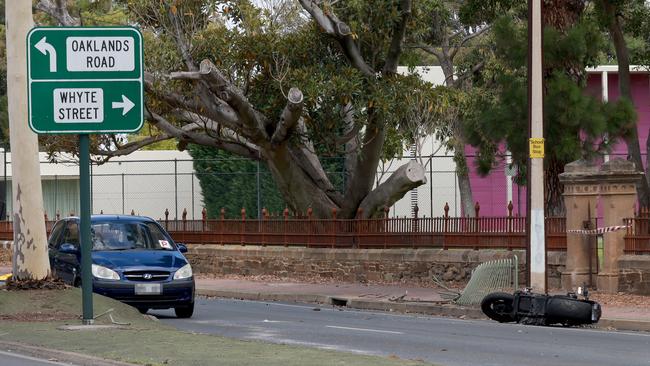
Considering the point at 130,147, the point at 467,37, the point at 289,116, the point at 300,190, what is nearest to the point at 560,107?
the point at 289,116

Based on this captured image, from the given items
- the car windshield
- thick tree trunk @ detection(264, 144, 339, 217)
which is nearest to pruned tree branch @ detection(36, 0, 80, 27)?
thick tree trunk @ detection(264, 144, 339, 217)

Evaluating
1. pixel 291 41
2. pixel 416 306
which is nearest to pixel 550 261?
pixel 416 306

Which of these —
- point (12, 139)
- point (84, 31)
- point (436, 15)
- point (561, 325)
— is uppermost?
point (436, 15)

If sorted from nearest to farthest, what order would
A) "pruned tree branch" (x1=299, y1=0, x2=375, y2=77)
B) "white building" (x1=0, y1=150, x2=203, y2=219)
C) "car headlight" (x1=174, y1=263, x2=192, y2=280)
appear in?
"car headlight" (x1=174, y1=263, x2=192, y2=280)
"pruned tree branch" (x1=299, y1=0, x2=375, y2=77)
"white building" (x1=0, y1=150, x2=203, y2=219)

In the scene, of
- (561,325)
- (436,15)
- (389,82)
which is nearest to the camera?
(561,325)

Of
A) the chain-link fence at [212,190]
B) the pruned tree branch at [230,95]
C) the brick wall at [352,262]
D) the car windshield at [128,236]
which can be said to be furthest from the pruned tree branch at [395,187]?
the chain-link fence at [212,190]

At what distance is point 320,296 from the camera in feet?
86.8

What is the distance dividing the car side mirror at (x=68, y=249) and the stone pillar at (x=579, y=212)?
9364mm

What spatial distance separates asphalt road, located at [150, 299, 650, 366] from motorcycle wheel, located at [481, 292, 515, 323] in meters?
0.24

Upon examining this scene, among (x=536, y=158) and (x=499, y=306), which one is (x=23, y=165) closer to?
(x=499, y=306)

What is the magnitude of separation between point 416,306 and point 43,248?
7.54 m

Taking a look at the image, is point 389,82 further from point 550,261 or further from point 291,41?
point 550,261

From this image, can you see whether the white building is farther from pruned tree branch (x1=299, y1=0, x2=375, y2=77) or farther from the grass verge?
the grass verge

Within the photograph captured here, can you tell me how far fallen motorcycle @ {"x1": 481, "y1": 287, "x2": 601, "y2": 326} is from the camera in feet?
63.3
